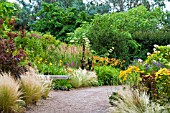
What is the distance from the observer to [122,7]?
87.7ft

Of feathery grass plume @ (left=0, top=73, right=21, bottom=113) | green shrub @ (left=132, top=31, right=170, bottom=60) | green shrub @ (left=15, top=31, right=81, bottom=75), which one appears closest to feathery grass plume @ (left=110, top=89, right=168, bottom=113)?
feathery grass plume @ (left=0, top=73, right=21, bottom=113)

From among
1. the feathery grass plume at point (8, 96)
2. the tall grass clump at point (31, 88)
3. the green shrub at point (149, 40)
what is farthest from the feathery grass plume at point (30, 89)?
the green shrub at point (149, 40)

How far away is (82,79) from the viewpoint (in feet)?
29.8

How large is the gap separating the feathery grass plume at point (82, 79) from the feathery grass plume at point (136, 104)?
4015 mm

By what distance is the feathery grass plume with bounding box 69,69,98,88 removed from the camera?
882 cm

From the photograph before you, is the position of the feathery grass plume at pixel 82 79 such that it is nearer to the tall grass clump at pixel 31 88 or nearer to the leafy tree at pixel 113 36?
the tall grass clump at pixel 31 88

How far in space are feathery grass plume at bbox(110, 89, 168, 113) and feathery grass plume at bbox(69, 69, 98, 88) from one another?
4.01 m

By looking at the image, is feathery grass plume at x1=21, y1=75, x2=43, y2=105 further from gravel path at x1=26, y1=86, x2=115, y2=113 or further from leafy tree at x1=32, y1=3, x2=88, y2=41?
leafy tree at x1=32, y1=3, x2=88, y2=41

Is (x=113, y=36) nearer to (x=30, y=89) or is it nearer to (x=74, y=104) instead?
(x=74, y=104)

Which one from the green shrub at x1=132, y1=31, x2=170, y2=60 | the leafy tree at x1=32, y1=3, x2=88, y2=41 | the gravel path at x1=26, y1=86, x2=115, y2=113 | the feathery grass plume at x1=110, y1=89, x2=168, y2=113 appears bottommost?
the gravel path at x1=26, y1=86, x2=115, y2=113

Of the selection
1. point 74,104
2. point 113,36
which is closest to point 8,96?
point 74,104

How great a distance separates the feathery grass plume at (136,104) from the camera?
438 cm

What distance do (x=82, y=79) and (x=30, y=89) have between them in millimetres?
3554

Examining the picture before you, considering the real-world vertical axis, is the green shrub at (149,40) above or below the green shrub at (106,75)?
above
